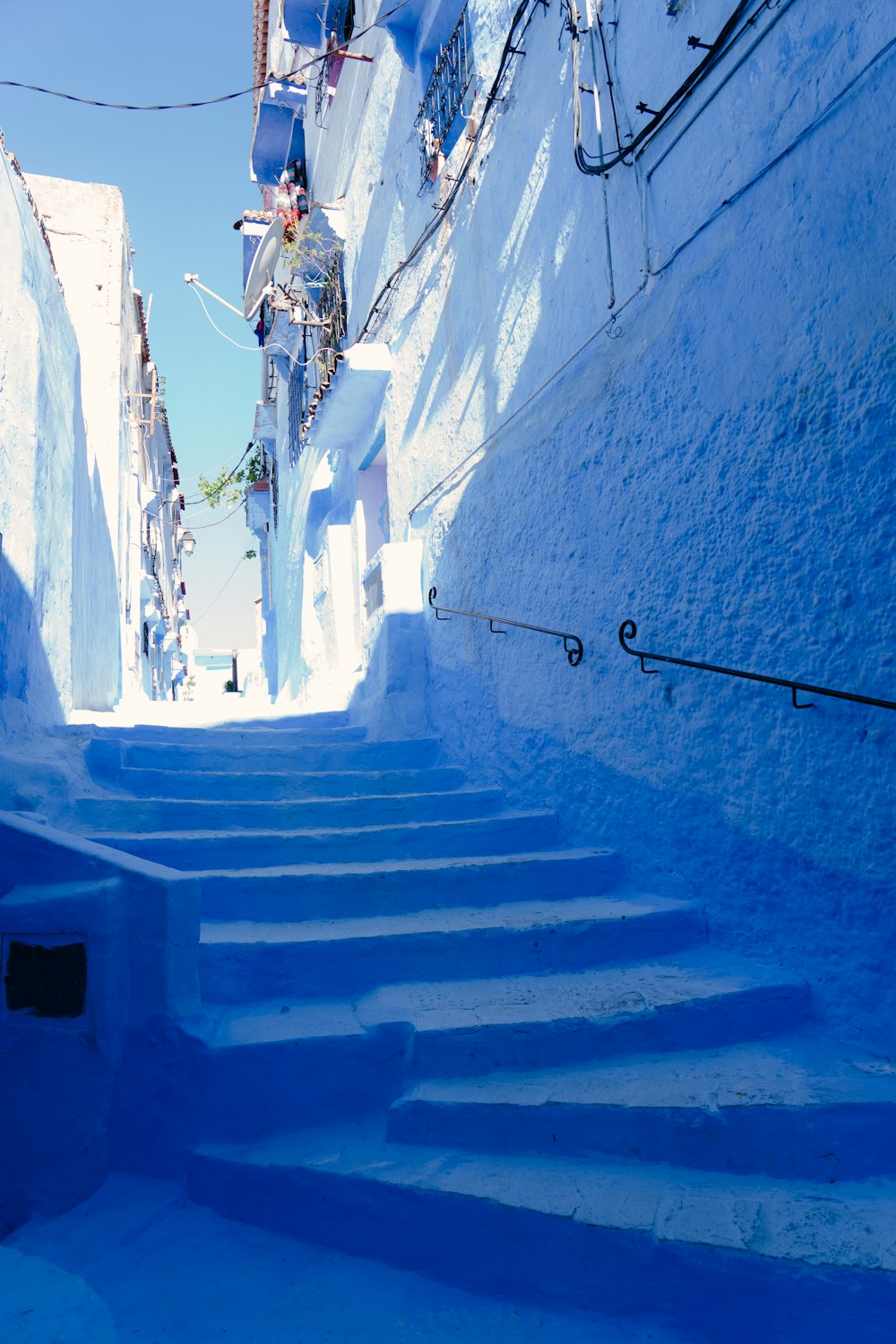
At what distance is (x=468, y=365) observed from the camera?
652cm

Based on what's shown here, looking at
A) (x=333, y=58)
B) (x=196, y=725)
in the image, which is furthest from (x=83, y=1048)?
(x=333, y=58)

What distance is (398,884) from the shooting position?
164 inches

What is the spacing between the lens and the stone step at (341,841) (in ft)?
13.9

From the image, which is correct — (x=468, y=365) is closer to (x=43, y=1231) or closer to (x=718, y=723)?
(x=718, y=723)

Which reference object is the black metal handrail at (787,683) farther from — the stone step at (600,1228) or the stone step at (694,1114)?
the stone step at (600,1228)

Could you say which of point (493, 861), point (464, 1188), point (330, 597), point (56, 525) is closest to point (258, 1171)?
point (464, 1188)

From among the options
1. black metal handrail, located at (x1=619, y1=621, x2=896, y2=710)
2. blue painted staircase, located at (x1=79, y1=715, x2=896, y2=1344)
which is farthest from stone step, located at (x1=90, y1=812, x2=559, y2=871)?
black metal handrail, located at (x1=619, y1=621, x2=896, y2=710)

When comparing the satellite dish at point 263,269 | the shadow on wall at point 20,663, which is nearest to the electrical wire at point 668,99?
the shadow on wall at point 20,663

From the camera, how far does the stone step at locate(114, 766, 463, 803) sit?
512 cm

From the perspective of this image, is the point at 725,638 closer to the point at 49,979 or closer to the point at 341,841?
the point at 341,841

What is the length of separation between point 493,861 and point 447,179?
526 cm

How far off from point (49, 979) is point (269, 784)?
7.30 feet

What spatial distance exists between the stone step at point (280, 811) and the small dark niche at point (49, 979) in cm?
130

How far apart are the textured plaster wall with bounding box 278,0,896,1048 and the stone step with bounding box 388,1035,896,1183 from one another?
38cm
